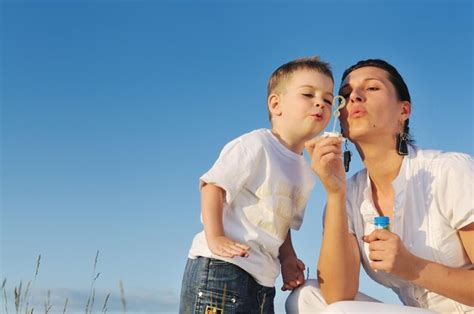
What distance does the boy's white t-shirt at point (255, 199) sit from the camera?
3.99 m

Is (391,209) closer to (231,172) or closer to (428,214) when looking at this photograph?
(428,214)

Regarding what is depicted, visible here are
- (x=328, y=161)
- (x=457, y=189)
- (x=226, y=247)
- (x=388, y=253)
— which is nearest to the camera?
(x=226, y=247)

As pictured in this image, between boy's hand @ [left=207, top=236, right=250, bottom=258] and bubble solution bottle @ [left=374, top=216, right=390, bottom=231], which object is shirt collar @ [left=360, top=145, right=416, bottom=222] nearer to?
bubble solution bottle @ [left=374, top=216, right=390, bottom=231]

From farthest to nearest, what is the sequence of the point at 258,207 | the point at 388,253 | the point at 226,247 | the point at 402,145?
the point at 402,145 < the point at 258,207 < the point at 388,253 < the point at 226,247

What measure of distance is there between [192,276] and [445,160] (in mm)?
1945

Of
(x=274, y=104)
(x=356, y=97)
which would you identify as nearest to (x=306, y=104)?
(x=274, y=104)

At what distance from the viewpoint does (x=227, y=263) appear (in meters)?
3.95

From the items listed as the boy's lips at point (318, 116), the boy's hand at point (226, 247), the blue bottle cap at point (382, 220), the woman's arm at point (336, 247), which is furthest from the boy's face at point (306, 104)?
the boy's hand at point (226, 247)

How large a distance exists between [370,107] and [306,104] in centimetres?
50

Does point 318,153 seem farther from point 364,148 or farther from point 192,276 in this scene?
point 192,276

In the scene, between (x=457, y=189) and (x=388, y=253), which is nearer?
(x=388, y=253)

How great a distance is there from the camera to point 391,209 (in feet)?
15.1

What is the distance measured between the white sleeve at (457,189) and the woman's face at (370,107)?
1.59ft

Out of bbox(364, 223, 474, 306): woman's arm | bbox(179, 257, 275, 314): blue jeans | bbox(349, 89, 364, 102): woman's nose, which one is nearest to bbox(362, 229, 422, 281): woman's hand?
bbox(364, 223, 474, 306): woman's arm
